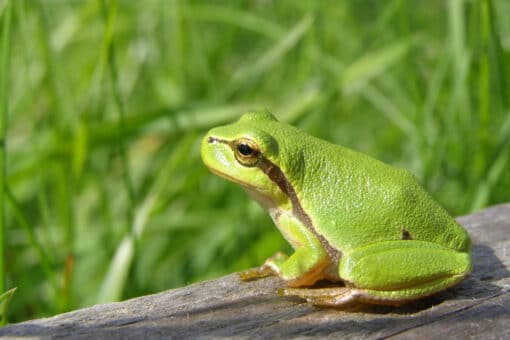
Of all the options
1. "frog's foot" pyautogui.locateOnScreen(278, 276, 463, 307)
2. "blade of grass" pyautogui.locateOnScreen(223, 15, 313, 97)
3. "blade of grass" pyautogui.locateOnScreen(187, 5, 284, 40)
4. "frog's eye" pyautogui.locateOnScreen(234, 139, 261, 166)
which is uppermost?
"blade of grass" pyautogui.locateOnScreen(187, 5, 284, 40)

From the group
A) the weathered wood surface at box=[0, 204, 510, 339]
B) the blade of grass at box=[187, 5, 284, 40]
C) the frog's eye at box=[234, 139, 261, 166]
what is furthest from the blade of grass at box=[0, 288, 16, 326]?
the blade of grass at box=[187, 5, 284, 40]

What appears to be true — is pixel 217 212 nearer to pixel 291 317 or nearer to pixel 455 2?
pixel 455 2

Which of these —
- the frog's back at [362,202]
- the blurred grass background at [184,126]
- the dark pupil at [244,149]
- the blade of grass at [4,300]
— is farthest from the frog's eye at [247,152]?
the blade of grass at [4,300]

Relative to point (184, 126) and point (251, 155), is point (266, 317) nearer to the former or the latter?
point (251, 155)

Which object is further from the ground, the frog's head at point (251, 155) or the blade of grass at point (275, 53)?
the blade of grass at point (275, 53)

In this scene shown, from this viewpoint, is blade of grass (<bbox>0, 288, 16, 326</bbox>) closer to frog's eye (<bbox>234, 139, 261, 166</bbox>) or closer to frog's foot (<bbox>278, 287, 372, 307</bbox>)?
frog's foot (<bbox>278, 287, 372, 307</bbox>)

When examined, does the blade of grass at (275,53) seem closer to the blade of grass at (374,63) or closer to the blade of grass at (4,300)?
the blade of grass at (374,63)

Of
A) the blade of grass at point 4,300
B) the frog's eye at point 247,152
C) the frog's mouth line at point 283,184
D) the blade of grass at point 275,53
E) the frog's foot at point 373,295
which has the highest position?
the blade of grass at point 275,53

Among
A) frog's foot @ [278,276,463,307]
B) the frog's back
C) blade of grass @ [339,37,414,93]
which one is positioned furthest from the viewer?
blade of grass @ [339,37,414,93]

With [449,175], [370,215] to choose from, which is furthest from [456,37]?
[370,215]
